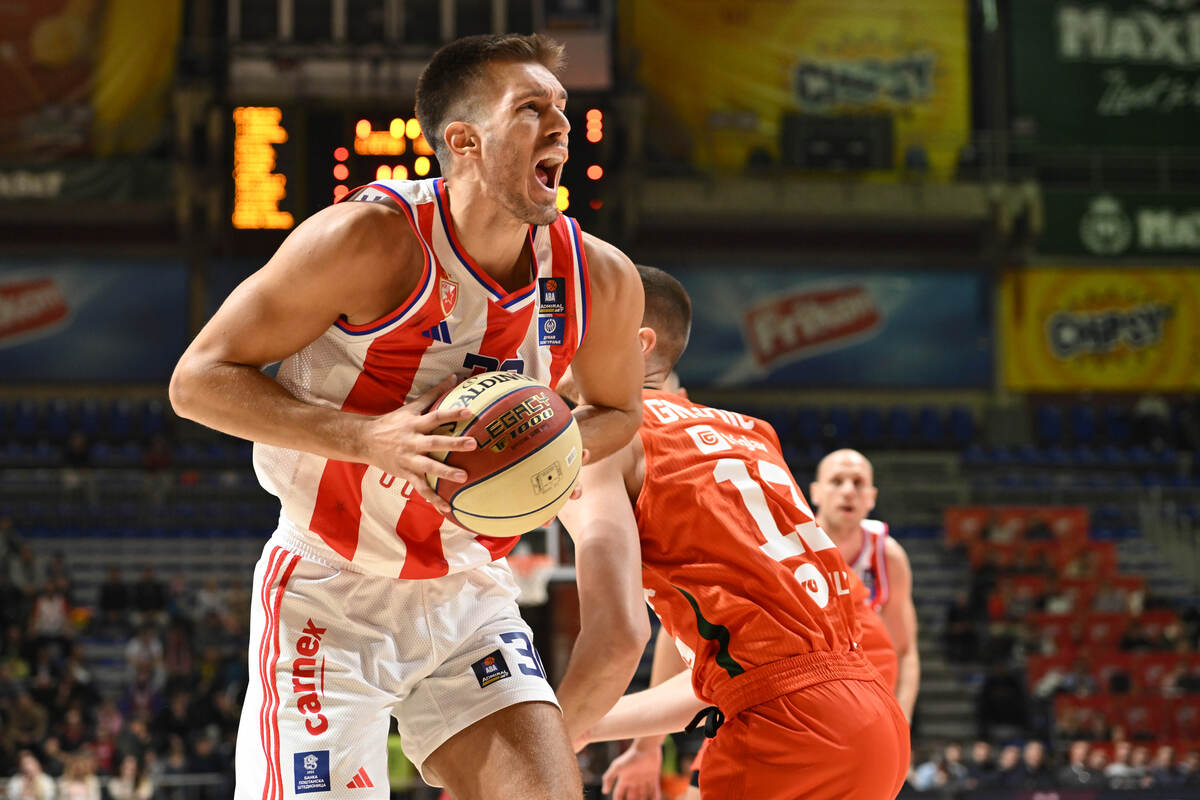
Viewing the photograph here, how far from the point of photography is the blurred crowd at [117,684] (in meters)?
11.6

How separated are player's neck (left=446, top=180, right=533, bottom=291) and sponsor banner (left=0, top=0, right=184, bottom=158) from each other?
61.4ft

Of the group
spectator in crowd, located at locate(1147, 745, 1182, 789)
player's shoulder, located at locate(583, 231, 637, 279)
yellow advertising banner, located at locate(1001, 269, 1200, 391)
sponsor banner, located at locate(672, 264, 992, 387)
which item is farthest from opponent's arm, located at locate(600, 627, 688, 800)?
yellow advertising banner, located at locate(1001, 269, 1200, 391)

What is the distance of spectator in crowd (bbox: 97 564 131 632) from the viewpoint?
610 inches

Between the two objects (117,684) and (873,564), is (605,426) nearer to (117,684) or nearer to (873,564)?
(873,564)

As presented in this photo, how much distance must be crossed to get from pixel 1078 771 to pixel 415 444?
11.7m

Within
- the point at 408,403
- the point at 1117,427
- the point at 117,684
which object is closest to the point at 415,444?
the point at 408,403

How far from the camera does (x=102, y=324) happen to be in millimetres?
20281

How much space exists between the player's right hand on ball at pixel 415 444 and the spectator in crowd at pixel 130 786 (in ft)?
31.1

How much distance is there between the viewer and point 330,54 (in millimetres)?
17109

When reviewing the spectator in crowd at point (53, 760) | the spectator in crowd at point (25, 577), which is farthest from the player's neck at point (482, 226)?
the spectator in crowd at point (25, 577)

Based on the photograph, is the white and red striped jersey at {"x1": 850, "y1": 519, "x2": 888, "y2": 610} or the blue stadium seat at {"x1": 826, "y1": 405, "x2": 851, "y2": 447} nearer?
the white and red striped jersey at {"x1": 850, "y1": 519, "x2": 888, "y2": 610}

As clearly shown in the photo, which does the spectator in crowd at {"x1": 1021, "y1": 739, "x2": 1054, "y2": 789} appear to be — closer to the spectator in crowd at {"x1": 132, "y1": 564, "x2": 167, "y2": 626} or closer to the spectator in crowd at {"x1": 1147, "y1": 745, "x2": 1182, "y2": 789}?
the spectator in crowd at {"x1": 1147, "y1": 745, "x2": 1182, "y2": 789}

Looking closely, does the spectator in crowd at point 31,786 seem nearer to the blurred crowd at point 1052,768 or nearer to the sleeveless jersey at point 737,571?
the blurred crowd at point 1052,768

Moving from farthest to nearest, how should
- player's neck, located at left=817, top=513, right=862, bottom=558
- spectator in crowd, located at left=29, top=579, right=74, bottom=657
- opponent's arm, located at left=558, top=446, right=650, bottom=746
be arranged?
spectator in crowd, located at left=29, top=579, right=74, bottom=657 → player's neck, located at left=817, top=513, right=862, bottom=558 → opponent's arm, located at left=558, top=446, right=650, bottom=746
